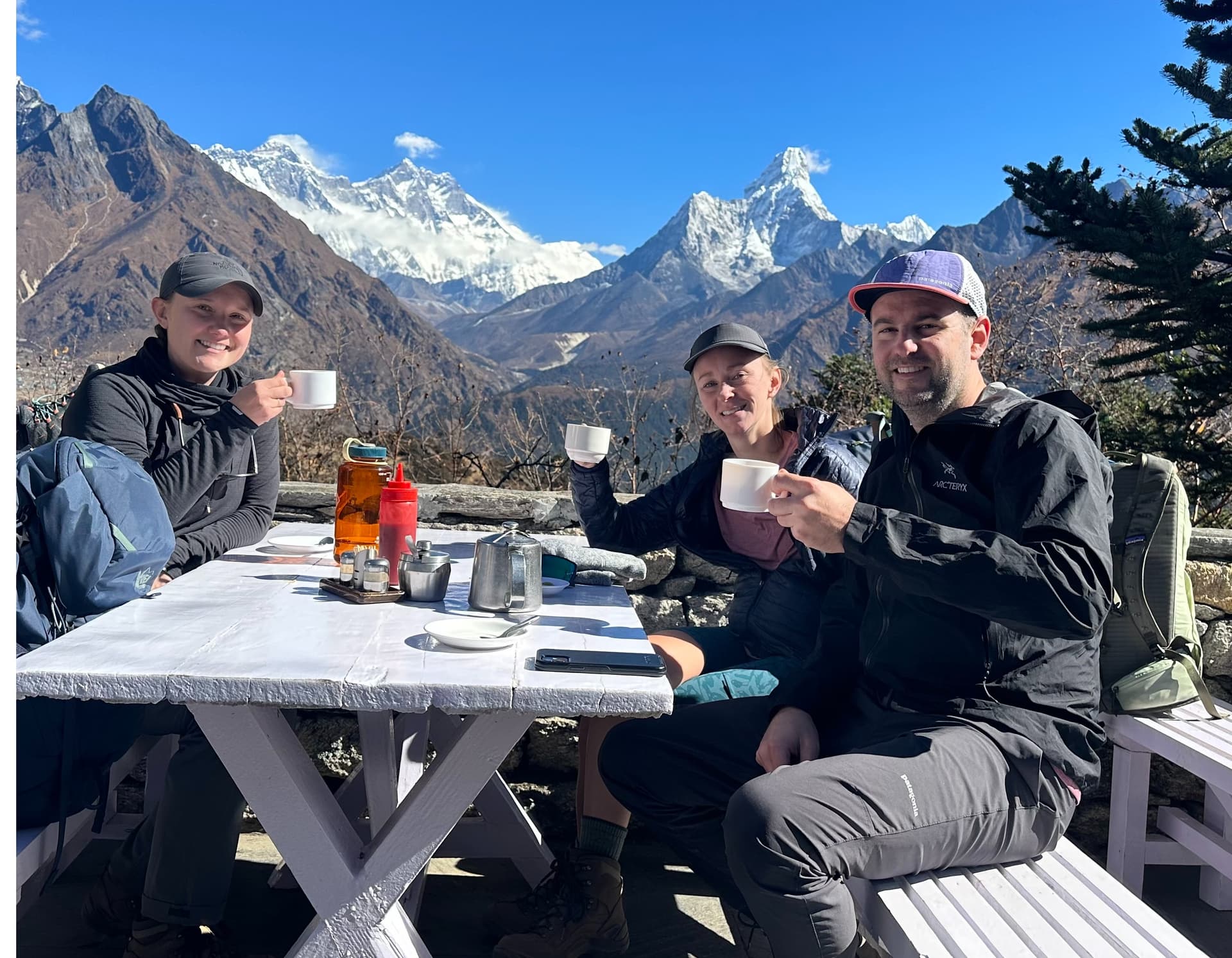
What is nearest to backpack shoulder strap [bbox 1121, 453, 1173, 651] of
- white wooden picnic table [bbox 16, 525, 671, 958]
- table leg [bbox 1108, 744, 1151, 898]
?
table leg [bbox 1108, 744, 1151, 898]

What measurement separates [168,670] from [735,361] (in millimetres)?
1679

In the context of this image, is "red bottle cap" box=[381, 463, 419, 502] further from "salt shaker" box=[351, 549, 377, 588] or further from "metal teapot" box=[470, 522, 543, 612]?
"metal teapot" box=[470, 522, 543, 612]

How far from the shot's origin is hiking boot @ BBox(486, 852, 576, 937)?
7.86 ft

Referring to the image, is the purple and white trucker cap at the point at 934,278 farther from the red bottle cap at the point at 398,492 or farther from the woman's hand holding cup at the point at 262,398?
the woman's hand holding cup at the point at 262,398

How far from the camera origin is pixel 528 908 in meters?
2.42

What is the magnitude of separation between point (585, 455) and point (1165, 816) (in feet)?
6.50

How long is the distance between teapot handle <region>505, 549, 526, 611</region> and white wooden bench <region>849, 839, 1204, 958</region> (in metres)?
0.86

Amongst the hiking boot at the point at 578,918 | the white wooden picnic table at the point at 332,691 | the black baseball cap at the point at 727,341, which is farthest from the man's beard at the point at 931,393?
the hiking boot at the point at 578,918

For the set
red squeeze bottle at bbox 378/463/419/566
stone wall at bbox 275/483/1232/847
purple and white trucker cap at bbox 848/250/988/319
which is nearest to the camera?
purple and white trucker cap at bbox 848/250/988/319

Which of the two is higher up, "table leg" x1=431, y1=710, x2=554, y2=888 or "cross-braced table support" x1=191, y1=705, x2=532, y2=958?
"cross-braced table support" x1=191, y1=705, x2=532, y2=958

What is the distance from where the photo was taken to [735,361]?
2.75 m

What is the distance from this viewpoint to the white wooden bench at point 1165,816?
2492 mm

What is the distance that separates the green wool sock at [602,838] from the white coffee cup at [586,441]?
0.93 meters
